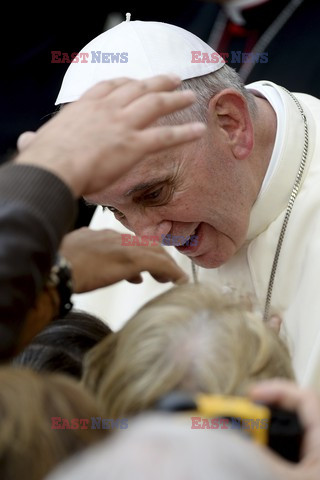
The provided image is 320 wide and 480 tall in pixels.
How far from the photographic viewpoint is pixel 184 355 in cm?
119

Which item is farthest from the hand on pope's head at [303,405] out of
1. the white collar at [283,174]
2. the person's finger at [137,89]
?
the white collar at [283,174]

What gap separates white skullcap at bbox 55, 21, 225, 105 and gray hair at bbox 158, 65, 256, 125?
0.02 m

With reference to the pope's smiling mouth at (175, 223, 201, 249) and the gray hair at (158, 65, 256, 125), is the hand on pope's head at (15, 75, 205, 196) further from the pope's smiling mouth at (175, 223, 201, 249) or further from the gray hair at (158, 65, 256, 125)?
the pope's smiling mouth at (175, 223, 201, 249)

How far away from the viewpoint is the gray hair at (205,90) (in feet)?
6.33

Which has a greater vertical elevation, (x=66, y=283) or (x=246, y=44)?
(x=66, y=283)

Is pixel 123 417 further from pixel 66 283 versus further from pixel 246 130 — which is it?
pixel 246 130

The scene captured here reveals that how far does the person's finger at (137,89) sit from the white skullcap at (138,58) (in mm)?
480

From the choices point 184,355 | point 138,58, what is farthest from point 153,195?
point 184,355

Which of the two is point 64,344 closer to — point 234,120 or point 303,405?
point 303,405

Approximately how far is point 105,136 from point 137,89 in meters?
0.11

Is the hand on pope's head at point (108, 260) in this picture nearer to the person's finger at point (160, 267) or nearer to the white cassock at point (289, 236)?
the person's finger at point (160, 267)

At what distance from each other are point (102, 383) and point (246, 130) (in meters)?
0.95

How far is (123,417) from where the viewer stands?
1.18 meters

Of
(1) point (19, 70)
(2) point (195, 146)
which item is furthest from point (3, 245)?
(1) point (19, 70)
